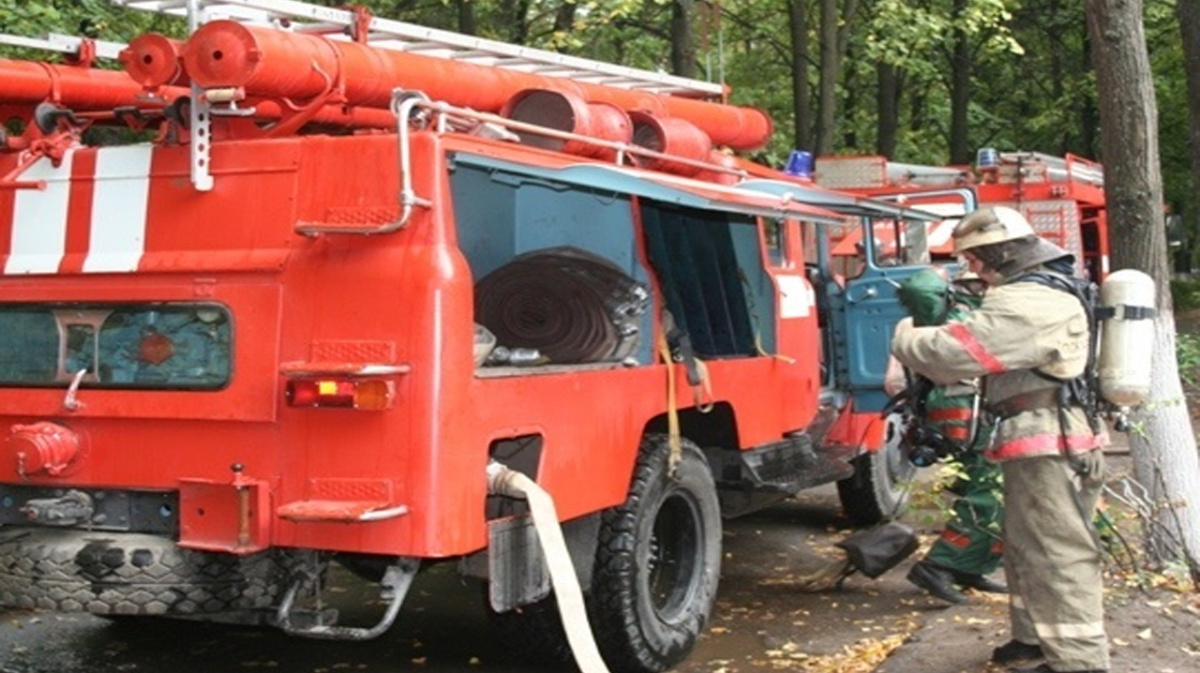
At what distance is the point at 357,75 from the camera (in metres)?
5.90

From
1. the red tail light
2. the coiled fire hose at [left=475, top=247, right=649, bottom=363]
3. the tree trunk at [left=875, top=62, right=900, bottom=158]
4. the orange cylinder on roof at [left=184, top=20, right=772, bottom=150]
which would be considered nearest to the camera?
the red tail light

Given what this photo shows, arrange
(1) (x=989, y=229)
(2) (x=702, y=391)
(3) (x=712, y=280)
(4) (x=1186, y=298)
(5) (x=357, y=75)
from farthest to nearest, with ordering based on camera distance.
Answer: (4) (x=1186, y=298)
(3) (x=712, y=280)
(2) (x=702, y=391)
(5) (x=357, y=75)
(1) (x=989, y=229)

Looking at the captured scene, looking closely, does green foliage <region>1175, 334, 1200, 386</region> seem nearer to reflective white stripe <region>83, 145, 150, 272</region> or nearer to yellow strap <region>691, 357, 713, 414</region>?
yellow strap <region>691, 357, 713, 414</region>

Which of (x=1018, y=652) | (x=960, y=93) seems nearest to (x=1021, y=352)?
(x=1018, y=652)

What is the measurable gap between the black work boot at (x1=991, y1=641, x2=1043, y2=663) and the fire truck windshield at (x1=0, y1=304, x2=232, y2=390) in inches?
123

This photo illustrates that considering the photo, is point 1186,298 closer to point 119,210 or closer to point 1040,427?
point 1040,427

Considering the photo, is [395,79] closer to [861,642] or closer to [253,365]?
[253,365]

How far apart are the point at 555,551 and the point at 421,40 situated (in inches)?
116

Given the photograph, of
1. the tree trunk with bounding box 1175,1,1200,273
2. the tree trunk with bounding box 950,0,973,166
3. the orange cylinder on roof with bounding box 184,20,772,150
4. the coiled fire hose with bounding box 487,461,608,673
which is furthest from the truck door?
the tree trunk with bounding box 950,0,973,166

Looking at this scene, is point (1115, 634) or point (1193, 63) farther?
point (1193, 63)

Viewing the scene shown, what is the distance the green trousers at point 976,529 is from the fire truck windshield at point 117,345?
368cm

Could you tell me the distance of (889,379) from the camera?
7.12 metres

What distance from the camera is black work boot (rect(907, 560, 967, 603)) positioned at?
23.0 ft

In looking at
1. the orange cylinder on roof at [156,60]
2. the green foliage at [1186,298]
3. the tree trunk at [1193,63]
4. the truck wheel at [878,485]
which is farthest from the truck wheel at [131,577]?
the green foliage at [1186,298]
